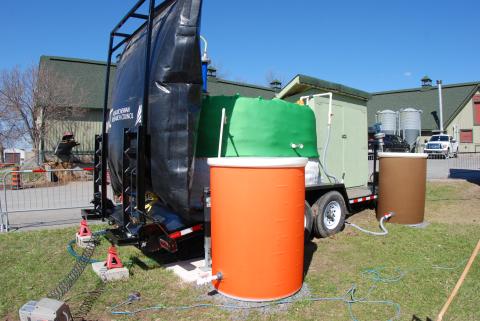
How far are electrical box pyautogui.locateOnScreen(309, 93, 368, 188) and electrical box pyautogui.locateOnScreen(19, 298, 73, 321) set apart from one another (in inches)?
204

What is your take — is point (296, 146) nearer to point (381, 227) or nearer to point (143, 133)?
point (143, 133)

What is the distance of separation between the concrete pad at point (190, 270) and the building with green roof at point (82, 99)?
56.0 feet

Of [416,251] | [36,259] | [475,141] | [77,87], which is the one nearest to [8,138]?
[77,87]

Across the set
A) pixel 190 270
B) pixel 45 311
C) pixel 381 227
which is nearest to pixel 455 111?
pixel 381 227

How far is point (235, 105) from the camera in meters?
5.66

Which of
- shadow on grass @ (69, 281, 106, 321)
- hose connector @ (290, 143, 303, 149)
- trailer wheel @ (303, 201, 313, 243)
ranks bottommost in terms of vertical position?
shadow on grass @ (69, 281, 106, 321)

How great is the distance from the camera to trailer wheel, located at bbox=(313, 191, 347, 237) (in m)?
6.91

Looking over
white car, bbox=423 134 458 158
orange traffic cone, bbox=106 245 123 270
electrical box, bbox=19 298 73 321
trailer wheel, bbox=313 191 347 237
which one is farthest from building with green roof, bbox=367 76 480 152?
electrical box, bbox=19 298 73 321

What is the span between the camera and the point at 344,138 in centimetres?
830

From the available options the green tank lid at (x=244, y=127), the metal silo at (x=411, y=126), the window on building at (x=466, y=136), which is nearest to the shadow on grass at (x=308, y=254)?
the green tank lid at (x=244, y=127)

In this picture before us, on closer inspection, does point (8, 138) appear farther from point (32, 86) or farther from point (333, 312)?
point (333, 312)

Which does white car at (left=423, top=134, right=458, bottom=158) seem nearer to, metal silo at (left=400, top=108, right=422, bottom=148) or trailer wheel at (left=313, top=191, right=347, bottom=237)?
metal silo at (left=400, top=108, right=422, bottom=148)

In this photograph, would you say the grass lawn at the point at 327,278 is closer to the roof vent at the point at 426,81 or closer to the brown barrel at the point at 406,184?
the brown barrel at the point at 406,184

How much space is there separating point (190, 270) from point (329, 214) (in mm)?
3034
